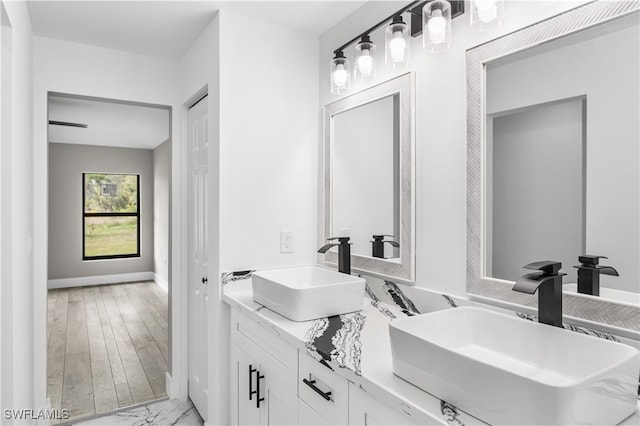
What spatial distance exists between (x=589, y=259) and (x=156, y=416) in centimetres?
254

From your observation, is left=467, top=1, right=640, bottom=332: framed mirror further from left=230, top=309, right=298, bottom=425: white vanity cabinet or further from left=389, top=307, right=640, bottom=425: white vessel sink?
left=230, top=309, right=298, bottom=425: white vanity cabinet

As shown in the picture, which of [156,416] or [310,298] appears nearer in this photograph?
[310,298]

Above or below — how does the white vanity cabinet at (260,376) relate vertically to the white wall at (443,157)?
below

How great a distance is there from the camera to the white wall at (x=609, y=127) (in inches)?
41.1

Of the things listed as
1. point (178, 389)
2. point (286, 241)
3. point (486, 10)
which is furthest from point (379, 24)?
point (178, 389)

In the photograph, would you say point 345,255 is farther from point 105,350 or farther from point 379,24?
point 105,350

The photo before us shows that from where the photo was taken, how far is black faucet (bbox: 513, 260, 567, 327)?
1.08 meters

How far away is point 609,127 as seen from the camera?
109 cm

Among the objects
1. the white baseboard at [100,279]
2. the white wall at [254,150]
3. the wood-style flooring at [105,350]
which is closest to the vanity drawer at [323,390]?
the white wall at [254,150]

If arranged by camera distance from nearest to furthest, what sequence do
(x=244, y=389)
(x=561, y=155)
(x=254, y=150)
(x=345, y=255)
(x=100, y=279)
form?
(x=561, y=155)
(x=244, y=389)
(x=345, y=255)
(x=254, y=150)
(x=100, y=279)

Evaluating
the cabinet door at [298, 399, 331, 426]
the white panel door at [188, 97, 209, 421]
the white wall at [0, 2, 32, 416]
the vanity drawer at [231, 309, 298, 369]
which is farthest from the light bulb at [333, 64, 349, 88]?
the cabinet door at [298, 399, 331, 426]

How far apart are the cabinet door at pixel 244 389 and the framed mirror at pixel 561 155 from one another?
101 centimetres

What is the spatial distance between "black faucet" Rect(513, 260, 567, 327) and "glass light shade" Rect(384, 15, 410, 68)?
98cm

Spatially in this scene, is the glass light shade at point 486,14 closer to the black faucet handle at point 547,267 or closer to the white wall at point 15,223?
the black faucet handle at point 547,267
